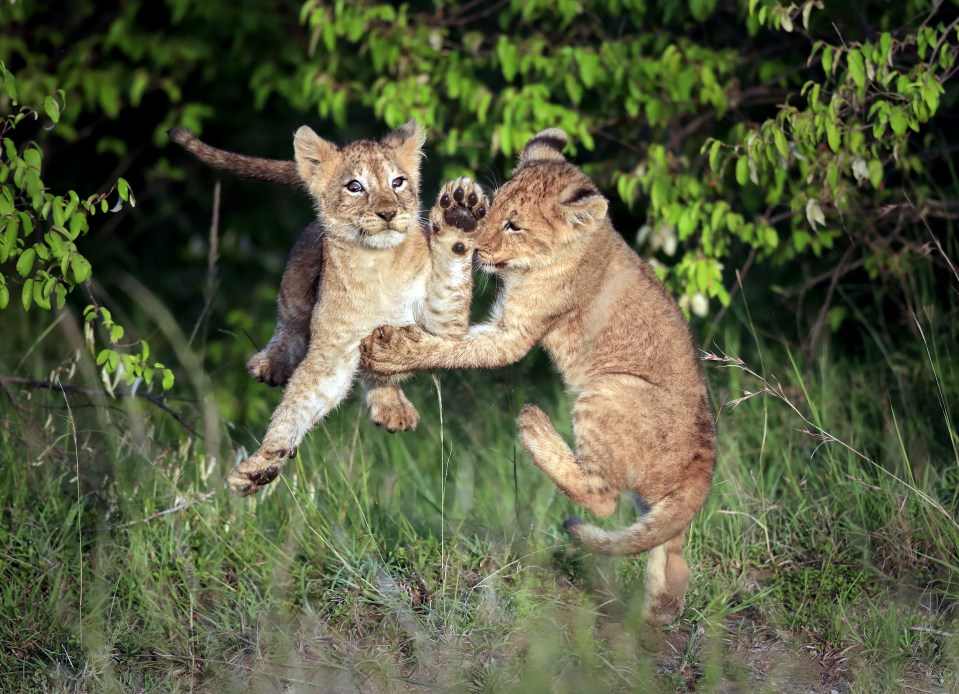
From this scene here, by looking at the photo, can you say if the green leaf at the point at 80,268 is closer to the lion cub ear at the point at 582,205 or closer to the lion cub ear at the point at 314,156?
the lion cub ear at the point at 314,156

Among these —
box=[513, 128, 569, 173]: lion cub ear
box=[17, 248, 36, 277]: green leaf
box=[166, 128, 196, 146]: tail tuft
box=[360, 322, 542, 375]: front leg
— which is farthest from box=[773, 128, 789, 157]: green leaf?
box=[17, 248, 36, 277]: green leaf

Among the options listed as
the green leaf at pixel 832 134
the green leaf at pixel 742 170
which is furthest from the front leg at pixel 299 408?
the green leaf at pixel 832 134

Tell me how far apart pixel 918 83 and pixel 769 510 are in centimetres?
202

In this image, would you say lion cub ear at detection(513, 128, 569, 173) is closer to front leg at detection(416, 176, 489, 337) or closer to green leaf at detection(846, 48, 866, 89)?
front leg at detection(416, 176, 489, 337)

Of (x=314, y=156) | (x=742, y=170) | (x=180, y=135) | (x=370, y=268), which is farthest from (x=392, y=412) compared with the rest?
(x=742, y=170)

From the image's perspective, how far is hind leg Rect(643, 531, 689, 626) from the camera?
500cm

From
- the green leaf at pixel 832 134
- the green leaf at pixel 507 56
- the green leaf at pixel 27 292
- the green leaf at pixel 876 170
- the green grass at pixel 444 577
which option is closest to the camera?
the green leaf at pixel 27 292

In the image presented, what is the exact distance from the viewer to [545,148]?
5.67 metres

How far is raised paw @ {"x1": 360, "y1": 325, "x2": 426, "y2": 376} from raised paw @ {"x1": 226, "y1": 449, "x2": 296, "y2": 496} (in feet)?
1.72

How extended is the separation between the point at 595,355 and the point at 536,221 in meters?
0.61

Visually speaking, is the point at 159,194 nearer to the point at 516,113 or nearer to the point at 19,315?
the point at 19,315

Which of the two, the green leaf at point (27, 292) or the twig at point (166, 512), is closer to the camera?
the green leaf at point (27, 292)

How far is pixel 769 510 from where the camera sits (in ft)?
18.8

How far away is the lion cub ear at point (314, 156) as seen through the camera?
17.6ft
